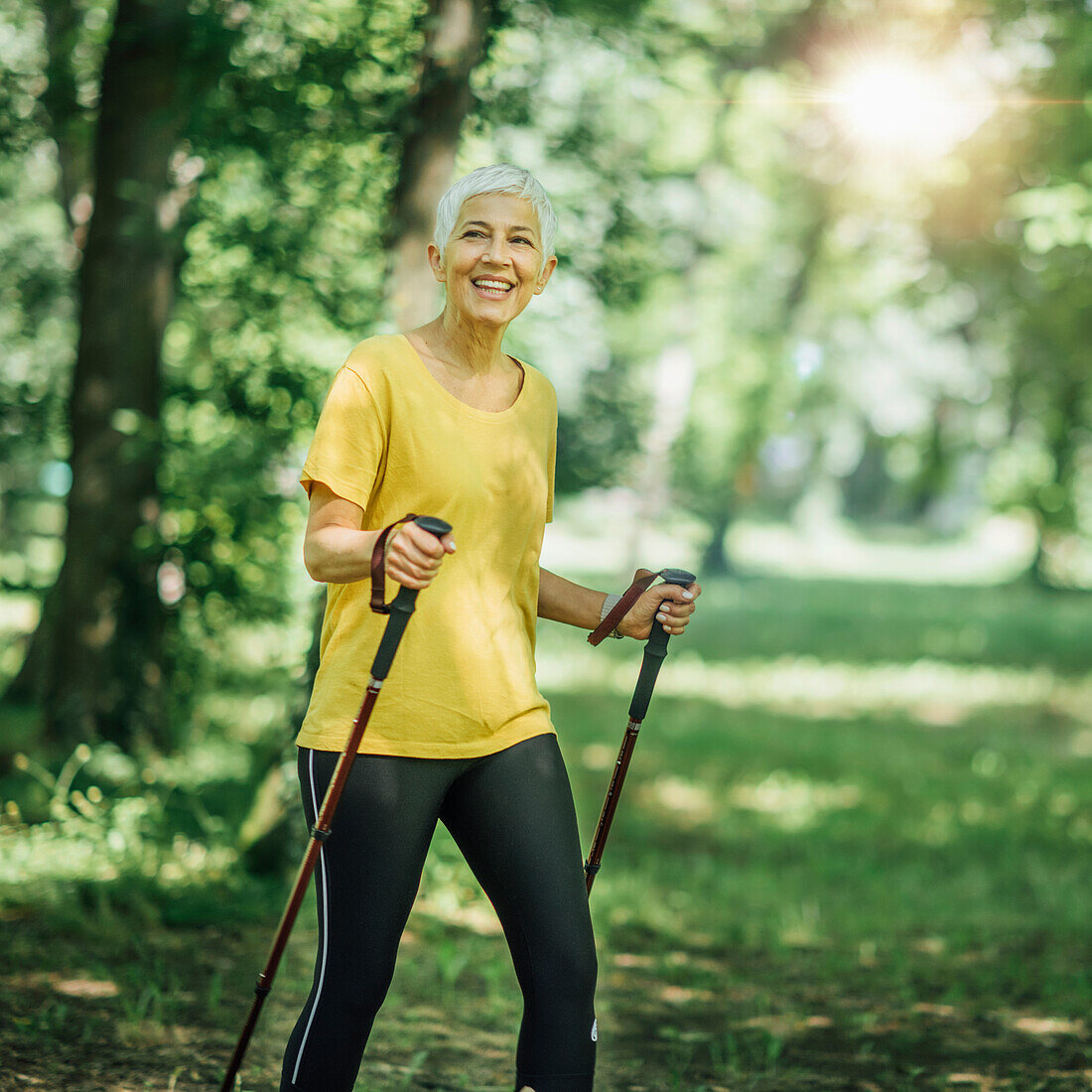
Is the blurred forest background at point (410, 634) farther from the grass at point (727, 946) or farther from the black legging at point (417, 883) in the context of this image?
the black legging at point (417, 883)

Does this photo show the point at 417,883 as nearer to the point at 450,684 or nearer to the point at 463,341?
the point at 450,684

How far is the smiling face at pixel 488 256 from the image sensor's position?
102 inches

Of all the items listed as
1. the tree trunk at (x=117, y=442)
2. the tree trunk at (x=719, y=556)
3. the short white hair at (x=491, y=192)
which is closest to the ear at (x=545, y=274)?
the short white hair at (x=491, y=192)

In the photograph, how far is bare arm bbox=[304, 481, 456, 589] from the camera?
2.27m

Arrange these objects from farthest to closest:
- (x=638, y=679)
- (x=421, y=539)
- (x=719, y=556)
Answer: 1. (x=719, y=556)
2. (x=638, y=679)
3. (x=421, y=539)

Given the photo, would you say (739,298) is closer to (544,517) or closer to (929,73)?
(929,73)

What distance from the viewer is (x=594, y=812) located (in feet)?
27.5

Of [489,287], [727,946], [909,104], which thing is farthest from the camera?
[909,104]

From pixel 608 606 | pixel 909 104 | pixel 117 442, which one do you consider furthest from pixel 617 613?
pixel 909 104

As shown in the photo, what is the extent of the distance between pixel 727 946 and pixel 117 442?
14.0ft

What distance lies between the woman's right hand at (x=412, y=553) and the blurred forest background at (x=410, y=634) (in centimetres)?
210

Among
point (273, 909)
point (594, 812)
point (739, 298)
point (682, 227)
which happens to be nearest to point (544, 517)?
point (273, 909)

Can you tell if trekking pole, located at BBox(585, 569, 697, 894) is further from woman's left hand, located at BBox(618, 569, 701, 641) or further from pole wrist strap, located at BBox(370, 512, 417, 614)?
pole wrist strap, located at BBox(370, 512, 417, 614)

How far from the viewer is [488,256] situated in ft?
8.45
